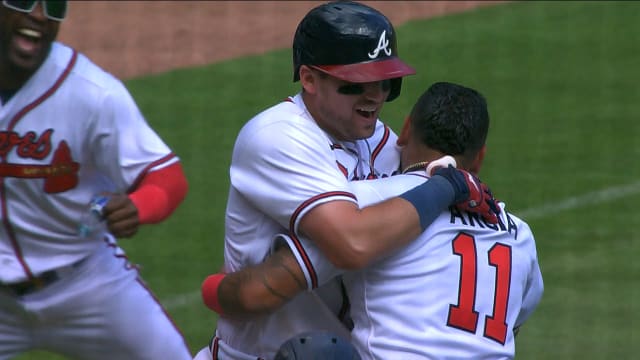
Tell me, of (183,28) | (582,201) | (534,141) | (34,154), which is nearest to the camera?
(34,154)

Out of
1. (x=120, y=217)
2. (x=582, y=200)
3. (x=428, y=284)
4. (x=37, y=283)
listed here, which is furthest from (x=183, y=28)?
(x=428, y=284)

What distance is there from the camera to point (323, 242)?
3.81 metres

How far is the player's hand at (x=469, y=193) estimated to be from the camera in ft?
12.7

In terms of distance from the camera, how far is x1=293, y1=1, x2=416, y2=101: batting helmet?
13.3 feet

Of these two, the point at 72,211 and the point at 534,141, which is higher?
the point at 72,211

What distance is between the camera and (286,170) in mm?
3941

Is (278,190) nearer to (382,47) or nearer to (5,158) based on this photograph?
(382,47)

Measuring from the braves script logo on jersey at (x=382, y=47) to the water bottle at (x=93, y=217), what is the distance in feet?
2.77

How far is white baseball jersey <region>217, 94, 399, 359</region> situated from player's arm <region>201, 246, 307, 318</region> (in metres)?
0.10

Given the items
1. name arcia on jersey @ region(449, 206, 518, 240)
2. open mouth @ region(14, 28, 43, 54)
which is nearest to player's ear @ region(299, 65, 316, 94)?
name arcia on jersey @ region(449, 206, 518, 240)

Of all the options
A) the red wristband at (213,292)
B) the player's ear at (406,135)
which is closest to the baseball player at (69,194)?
the red wristband at (213,292)

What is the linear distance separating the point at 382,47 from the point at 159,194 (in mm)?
762

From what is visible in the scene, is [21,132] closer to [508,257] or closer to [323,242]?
[323,242]

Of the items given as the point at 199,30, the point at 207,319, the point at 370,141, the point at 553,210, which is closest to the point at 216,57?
the point at 199,30
